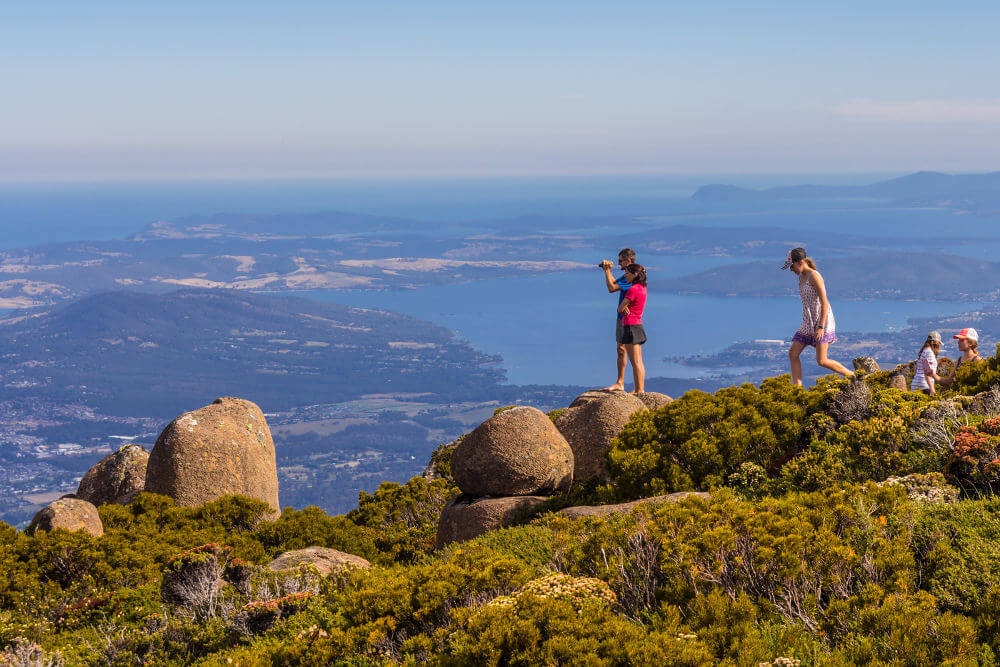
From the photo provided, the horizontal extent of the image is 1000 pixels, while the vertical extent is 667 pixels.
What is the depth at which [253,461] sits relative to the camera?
16.1 metres

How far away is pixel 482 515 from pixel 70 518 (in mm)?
6869

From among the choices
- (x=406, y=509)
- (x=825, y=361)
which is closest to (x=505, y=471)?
(x=406, y=509)

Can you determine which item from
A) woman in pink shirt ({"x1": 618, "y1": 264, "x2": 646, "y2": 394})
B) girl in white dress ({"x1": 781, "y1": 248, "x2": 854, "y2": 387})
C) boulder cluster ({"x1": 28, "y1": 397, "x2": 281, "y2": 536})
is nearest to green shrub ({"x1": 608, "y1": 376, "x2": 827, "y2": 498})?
girl in white dress ({"x1": 781, "y1": 248, "x2": 854, "y2": 387})

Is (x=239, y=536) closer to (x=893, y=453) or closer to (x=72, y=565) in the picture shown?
(x=72, y=565)

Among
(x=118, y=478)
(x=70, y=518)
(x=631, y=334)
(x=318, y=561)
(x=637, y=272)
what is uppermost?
(x=637, y=272)

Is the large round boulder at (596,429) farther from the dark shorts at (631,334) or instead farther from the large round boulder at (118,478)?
the large round boulder at (118,478)

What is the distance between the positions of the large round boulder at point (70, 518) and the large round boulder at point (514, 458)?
6277 millimetres

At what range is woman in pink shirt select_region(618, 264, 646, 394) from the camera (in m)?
14.4

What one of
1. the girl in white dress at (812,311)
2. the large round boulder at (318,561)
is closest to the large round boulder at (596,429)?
the girl in white dress at (812,311)

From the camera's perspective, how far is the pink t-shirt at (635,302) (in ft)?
47.4

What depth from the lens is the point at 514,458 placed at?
12.5 meters

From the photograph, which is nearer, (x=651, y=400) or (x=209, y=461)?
(x=651, y=400)

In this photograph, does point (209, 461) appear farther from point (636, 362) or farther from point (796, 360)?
point (796, 360)

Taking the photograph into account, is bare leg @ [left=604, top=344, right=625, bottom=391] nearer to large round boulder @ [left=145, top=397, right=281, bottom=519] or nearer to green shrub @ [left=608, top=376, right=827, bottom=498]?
green shrub @ [left=608, top=376, right=827, bottom=498]
